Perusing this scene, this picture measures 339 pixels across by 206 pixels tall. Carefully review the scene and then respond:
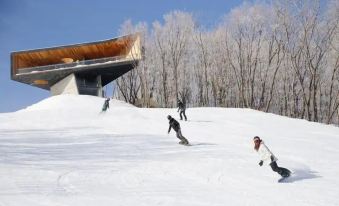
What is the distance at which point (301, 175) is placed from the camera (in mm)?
14773

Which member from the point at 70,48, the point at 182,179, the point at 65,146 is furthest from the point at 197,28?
the point at 182,179

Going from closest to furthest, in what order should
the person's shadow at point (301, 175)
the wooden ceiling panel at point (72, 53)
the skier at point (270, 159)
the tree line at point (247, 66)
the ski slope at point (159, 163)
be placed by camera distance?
the ski slope at point (159, 163) < the skier at point (270, 159) < the person's shadow at point (301, 175) < the tree line at point (247, 66) < the wooden ceiling panel at point (72, 53)

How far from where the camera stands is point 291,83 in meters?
51.5

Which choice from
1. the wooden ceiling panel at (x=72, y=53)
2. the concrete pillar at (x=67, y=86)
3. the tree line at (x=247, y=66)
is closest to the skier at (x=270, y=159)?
the tree line at (x=247, y=66)

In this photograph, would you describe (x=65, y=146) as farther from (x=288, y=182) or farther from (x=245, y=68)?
(x=245, y=68)

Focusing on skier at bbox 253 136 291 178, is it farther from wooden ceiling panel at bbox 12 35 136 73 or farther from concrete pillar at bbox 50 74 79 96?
wooden ceiling panel at bbox 12 35 136 73

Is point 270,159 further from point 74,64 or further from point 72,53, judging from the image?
point 72,53

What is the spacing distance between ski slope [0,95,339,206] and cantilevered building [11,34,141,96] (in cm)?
2373

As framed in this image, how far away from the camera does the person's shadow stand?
46.3 ft

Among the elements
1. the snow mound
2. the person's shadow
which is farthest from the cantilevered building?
the person's shadow

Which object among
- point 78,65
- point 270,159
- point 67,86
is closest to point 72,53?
point 78,65

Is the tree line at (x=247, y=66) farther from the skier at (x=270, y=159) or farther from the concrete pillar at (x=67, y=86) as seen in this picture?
the skier at (x=270, y=159)

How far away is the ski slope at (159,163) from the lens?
11359 mm

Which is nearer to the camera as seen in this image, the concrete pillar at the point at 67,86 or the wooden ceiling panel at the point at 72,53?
the concrete pillar at the point at 67,86
